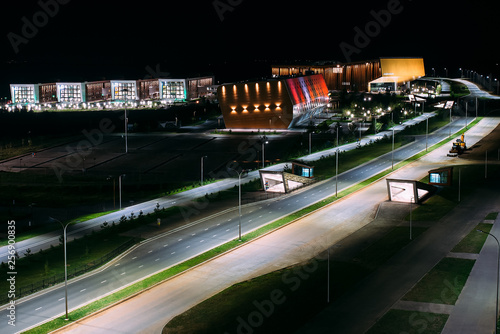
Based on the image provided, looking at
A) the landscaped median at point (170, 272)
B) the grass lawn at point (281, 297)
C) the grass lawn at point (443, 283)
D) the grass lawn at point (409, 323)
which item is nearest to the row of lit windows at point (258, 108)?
the landscaped median at point (170, 272)

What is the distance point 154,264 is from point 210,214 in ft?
52.0

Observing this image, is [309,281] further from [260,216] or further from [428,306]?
[260,216]

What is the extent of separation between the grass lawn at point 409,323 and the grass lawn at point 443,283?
2.46 m

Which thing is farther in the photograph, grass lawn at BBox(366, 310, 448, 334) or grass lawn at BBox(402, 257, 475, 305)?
grass lawn at BBox(402, 257, 475, 305)

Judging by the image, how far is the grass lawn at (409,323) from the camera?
33000 millimetres

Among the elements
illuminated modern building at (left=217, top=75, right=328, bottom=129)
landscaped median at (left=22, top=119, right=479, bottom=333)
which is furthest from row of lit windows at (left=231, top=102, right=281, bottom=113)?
landscaped median at (left=22, top=119, right=479, bottom=333)

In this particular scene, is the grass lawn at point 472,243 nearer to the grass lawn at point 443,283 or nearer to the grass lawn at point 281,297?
the grass lawn at point 443,283

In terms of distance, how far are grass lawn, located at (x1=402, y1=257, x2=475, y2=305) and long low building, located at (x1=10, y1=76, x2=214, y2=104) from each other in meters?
151

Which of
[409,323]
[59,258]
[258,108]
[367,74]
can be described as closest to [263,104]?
[258,108]

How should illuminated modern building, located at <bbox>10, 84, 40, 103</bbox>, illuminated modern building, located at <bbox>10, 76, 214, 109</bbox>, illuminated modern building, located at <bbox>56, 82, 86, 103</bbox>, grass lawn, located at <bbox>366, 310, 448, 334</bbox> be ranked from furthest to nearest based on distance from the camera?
illuminated modern building, located at <bbox>10, 84, 40, 103</bbox>
illuminated modern building, located at <bbox>10, 76, 214, 109</bbox>
illuminated modern building, located at <bbox>56, 82, 86, 103</bbox>
grass lawn, located at <bbox>366, 310, 448, 334</bbox>

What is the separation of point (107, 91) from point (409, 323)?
16976 cm

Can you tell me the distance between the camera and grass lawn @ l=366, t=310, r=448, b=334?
33.0 meters

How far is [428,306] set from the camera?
120ft

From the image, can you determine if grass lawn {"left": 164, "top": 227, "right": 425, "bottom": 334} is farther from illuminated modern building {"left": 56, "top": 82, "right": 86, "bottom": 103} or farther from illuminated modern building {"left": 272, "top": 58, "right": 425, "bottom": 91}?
illuminated modern building {"left": 56, "top": 82, "right": 86, "bottom": 103}
